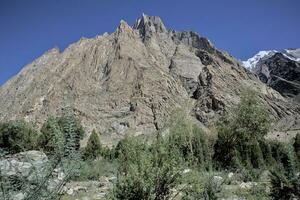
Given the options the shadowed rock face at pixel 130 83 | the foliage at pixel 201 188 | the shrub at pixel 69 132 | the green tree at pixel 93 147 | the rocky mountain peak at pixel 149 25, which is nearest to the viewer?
the shrub at pixel 69 132

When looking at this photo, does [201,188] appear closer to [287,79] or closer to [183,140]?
[183,140]

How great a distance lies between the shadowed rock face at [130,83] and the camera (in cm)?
12531


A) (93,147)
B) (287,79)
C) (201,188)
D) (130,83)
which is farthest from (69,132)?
(287,79)

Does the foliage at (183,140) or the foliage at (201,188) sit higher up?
the foliage at (183,140)

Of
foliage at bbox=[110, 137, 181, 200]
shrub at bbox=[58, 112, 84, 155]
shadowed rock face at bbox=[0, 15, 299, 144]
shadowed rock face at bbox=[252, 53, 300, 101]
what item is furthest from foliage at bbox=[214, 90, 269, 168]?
shadowed rock face at bbox=[252, 53, 300, 101]

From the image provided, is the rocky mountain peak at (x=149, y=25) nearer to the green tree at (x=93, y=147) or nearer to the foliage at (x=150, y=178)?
the green tree at (x=93, y=147)

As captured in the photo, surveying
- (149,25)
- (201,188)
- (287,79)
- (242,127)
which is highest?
(149,25)

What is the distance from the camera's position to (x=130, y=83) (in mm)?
136375

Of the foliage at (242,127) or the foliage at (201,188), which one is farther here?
the foliage at (242,127)

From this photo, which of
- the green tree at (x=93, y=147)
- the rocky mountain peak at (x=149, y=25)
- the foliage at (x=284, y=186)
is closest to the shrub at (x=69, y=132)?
the foliage at (x=284, y=186)

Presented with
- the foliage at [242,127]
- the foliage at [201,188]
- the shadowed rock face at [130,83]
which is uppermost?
the shadowed rock face at [130,83]

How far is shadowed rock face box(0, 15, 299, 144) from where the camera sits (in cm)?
12531

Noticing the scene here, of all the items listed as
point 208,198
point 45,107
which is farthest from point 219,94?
point 208,198

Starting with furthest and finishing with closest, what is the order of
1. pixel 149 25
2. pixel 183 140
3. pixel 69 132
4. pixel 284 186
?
1. pixel 149 25
2. pixel 183 140
3. pixel 284 186
4. pixel 69 132
